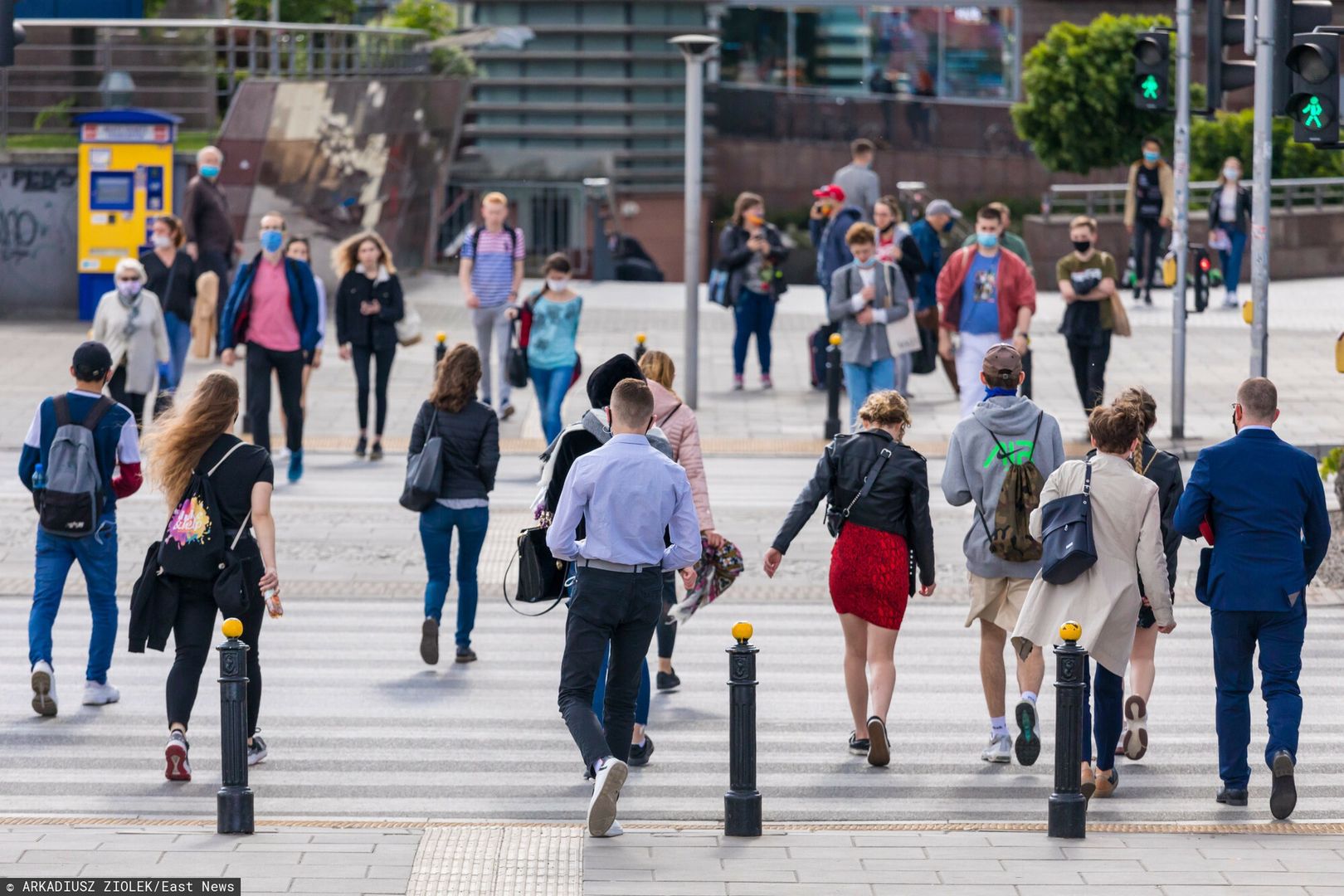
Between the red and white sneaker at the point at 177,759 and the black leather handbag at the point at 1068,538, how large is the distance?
11.2 ft

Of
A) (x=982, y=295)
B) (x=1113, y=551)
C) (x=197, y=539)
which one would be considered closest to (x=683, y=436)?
(x=1113, y=551)

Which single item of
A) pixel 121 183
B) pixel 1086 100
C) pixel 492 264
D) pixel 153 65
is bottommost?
pixel 492 264

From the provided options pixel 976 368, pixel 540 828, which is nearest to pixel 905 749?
pixel 540 828

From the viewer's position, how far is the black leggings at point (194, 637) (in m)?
8.38

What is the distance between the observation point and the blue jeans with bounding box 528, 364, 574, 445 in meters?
15.2

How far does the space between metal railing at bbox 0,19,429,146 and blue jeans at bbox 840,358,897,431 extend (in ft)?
33.6

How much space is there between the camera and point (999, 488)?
339 inches

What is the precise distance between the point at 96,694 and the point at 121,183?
47.3ft

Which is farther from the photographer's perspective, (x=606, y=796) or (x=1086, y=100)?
(x=1086, y=100)

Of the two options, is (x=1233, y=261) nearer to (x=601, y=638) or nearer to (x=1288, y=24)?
(x=1288, y=24)

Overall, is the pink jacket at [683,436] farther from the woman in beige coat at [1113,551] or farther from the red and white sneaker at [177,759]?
the red and white sneaker at [177,759]

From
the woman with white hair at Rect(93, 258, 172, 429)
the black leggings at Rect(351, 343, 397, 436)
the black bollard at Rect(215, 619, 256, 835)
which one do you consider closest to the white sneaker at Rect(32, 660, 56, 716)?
the black bollard at Rect(215, 619, 256, 835)

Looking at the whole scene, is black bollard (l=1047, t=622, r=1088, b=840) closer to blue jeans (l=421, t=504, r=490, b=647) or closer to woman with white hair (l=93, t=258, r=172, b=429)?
blue jeans (l=421, t=504, r=490, b=647)

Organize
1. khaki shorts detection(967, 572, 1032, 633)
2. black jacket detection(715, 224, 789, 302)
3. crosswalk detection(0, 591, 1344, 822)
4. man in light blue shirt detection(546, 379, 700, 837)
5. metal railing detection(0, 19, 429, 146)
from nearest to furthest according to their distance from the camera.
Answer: man in light blue shirt detection(546, 379, 700, 837) → crosswalk detection(0, 591, 1344, 822) → khaki shorts detection(967, 572, 1032, 633) → black jacket detection(715, 224, 789, 302) → metal railing detection(0, 19, 429, 146)
